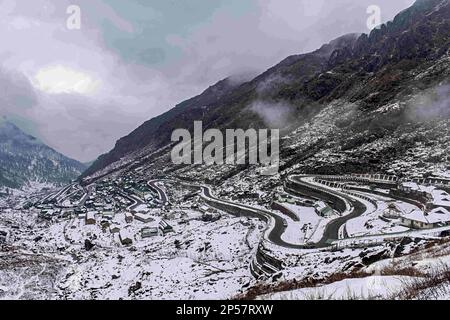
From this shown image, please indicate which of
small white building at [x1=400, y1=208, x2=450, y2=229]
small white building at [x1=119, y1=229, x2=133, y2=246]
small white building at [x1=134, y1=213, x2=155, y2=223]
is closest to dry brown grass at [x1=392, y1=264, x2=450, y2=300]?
small white building at [x1=400, y1=208, x2=450, y2=229]

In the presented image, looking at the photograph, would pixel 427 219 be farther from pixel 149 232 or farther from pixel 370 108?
pixel 370 108

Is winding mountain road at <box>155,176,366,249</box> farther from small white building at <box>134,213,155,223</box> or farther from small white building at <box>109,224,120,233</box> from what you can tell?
small white building at <box>109,224,120,233</box>

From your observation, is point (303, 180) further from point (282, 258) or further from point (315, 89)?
point (315, 89)

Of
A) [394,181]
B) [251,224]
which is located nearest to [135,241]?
[251,224]

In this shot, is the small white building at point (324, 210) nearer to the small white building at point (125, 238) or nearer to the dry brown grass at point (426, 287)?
the small white building at point (125, 238)

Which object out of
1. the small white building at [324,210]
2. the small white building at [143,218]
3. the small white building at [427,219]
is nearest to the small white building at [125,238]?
the small white building at [143,218]

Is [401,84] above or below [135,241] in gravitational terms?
above

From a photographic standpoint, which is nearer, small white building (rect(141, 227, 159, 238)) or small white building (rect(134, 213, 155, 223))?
small white building (rect(141, 227, 159, 238))

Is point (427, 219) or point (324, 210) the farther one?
point (324, 210)

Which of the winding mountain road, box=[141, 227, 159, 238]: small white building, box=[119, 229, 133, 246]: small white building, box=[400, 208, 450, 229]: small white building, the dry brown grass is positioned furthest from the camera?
box=[141, 227, 159, 238]: small white building

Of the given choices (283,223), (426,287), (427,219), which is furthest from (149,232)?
(426,287)

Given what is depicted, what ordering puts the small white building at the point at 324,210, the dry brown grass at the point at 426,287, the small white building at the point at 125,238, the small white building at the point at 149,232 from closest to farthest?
the dry brown grass at the point at 426,287 < the small white building at the point at 324,210 < the small white building at the point at 125,238 < the small white building at the point at 149,232
